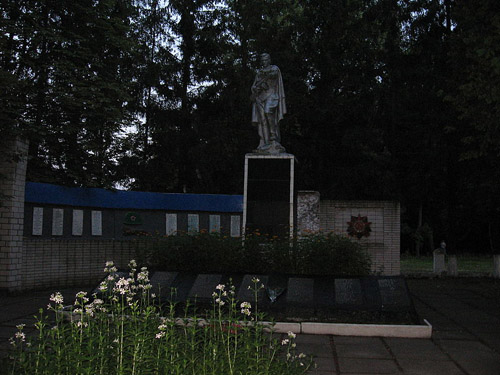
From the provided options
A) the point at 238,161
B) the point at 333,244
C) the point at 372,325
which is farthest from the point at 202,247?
the point at 238,161

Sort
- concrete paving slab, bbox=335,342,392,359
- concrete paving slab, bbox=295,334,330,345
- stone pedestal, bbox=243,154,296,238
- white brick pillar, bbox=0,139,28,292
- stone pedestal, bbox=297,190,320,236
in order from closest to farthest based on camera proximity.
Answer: concrete paving slab, bbox=335,342,392,359, concrete paving slab, bbox=295,334,330,345, white brick pillar, bbox=0,139,28,292, stone pedestal, bbox=243,154,296,238, stone pedestal, bbox=297,190,320,236

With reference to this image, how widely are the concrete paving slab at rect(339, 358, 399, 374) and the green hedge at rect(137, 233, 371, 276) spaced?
3.13 meters

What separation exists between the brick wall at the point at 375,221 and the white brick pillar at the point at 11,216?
24.5 feet

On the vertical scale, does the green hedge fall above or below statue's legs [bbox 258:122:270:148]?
below

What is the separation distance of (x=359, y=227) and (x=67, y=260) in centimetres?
746

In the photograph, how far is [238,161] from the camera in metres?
24.9

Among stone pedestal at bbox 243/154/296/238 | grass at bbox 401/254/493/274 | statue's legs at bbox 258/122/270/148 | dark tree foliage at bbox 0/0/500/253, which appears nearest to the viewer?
stone pedestal at bbox 243/154/296/238

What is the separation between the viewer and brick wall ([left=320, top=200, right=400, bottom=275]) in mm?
14363

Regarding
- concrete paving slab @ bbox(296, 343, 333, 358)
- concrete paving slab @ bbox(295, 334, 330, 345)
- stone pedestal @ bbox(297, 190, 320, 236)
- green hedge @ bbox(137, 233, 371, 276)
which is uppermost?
stone pedestal @ bbox(297, 190, 320, 236)

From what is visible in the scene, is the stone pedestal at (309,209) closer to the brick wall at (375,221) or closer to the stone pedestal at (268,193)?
the stone pedestal at (268,193)

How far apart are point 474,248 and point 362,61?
17.5 metres

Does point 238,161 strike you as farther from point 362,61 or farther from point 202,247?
point 202,247

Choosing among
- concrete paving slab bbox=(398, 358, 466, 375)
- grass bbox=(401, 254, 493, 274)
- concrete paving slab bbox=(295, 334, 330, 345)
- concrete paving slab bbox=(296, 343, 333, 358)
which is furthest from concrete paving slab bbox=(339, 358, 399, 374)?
grass bbox=(401, 254, 493, 274)

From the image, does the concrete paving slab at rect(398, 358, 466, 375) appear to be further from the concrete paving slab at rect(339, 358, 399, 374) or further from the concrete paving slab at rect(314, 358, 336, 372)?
the concrete paving slab at rect(314, 358, 336, 372)
